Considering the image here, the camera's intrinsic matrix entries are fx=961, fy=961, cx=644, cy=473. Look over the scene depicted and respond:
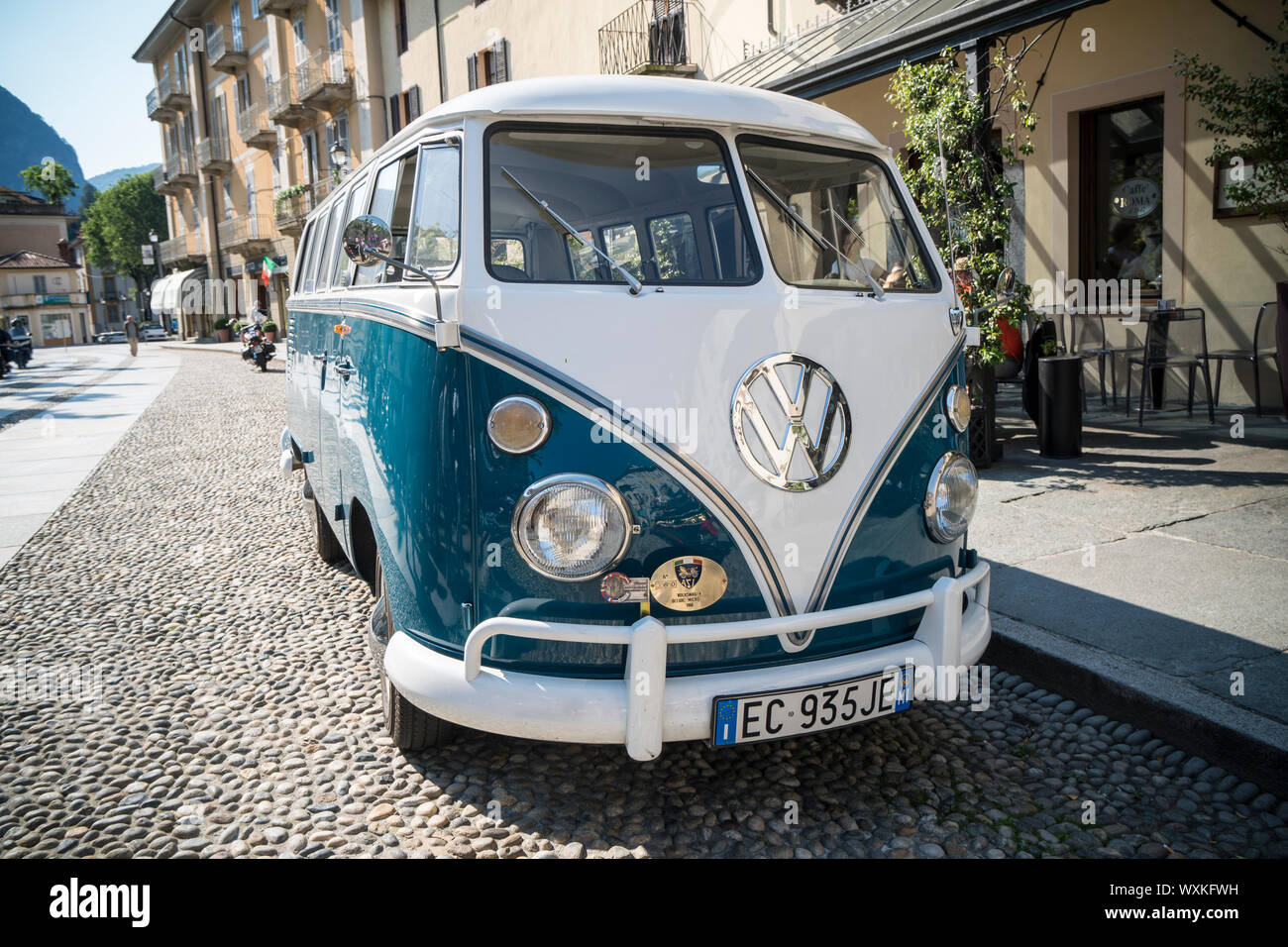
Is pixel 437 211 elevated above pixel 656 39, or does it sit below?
below

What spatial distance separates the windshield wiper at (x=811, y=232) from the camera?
3327 millimetres

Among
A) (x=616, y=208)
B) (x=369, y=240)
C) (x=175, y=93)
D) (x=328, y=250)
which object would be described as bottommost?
(x=369, y=240)

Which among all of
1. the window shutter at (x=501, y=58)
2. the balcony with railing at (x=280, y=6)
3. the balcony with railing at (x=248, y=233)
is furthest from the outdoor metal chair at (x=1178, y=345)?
the balcony with railing at (x=248, y=233)

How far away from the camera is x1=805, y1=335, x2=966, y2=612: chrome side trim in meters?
3.03

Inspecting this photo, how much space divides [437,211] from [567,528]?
122cm

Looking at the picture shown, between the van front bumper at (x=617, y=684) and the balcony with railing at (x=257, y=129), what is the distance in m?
39.2

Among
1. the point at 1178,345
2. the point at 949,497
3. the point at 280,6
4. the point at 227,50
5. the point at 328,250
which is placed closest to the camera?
the point at 949,497

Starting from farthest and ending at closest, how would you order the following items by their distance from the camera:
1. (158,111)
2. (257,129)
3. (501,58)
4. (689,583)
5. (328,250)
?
(158,111) → (257,129) → (501,58) → (328,250) → (689,583)

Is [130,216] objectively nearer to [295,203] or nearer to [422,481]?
[295,203]

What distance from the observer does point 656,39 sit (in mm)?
16719

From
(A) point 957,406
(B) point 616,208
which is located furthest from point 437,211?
(A) point 957,406
